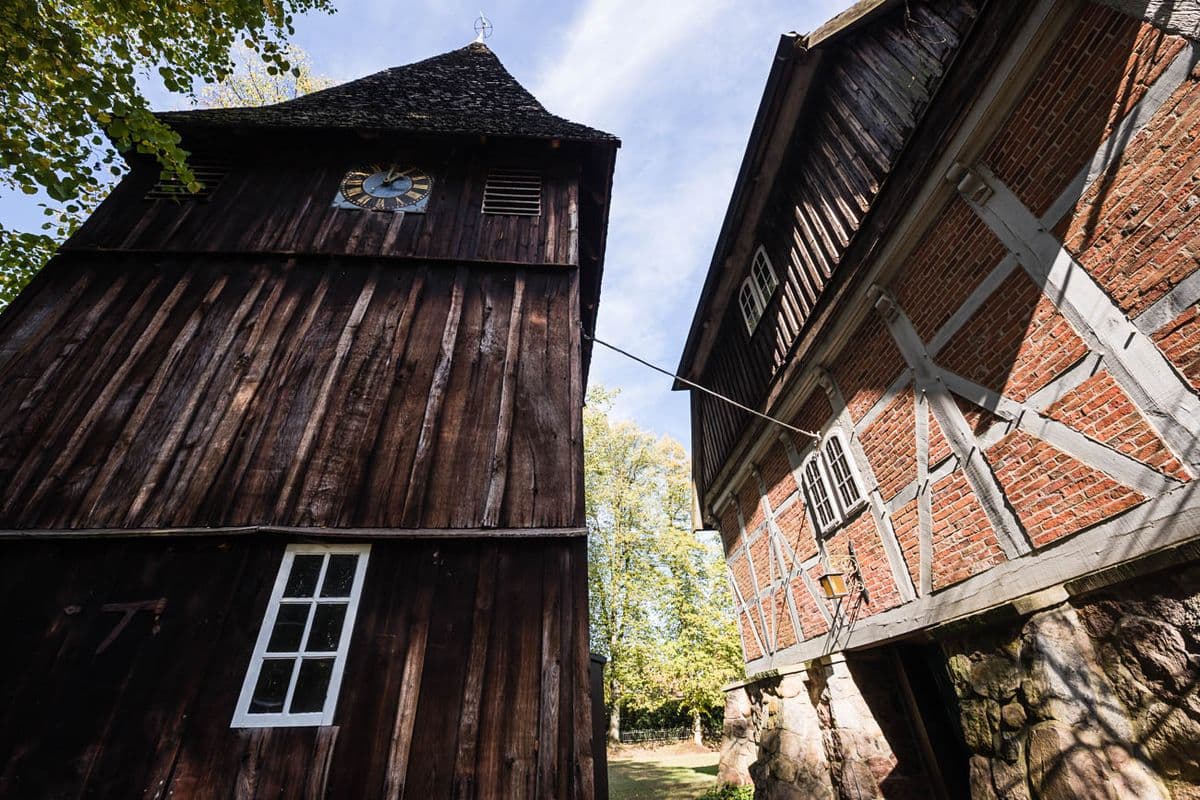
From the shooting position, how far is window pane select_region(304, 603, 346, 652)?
3.32 m

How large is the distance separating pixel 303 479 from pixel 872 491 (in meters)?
5.79

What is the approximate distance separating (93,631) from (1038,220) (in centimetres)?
738

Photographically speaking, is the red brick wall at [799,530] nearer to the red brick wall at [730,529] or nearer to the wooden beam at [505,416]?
the red brick wall at [730,529]

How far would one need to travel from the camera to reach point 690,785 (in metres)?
10.7

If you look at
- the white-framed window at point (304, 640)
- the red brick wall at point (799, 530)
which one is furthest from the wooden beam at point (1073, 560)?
the white-framed window at point (304, 640)

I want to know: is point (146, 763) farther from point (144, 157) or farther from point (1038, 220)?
point (144, 157)

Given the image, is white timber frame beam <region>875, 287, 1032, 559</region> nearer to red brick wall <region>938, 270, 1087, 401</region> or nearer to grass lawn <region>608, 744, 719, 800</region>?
red brick wall <region>938, 270, 1087, 401</region>

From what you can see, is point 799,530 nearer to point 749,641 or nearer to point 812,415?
point 812,415

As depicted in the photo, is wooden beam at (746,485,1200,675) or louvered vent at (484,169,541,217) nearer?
wooden beam at (746,485,1200,675)

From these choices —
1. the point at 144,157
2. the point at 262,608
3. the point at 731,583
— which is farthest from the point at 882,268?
the point at 144,157

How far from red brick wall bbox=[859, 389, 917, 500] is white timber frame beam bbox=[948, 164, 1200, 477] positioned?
1591 millimetres

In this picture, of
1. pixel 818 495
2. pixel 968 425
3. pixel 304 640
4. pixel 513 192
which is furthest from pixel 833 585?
pixel 513 192

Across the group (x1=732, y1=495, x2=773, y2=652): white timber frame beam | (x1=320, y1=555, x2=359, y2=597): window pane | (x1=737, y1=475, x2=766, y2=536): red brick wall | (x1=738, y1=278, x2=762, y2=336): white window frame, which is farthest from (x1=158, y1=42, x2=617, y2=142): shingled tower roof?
(x1=732, y1=495, x2=773, y2=652): white timber frame beam

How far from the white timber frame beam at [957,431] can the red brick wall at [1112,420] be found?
775mm
